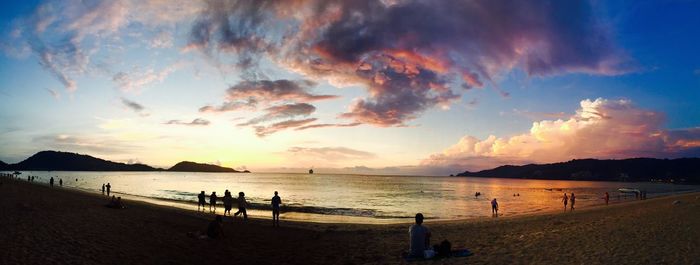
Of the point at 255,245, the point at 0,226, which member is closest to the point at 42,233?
the point at 0,226

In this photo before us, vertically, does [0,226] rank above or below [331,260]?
above

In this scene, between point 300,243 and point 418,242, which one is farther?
point 300,243

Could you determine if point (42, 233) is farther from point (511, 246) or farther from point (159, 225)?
point (511, 246)

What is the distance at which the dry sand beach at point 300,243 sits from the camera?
12719mm

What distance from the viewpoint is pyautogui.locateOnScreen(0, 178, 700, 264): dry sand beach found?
41.7 feet

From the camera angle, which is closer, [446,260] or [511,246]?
[446,260]

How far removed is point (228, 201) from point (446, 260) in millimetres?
17813

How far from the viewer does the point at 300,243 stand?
1820 cm

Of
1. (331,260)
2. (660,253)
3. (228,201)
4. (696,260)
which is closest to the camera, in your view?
(696,260)

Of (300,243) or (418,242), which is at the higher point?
(418,242)

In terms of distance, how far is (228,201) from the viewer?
87.8ft

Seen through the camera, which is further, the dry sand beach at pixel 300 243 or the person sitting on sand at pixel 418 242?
the person sitting on sand at pixel 418 242

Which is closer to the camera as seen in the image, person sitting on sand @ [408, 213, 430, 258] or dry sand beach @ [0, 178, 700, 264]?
dry sand beach @ [0, 178, 700, 264]

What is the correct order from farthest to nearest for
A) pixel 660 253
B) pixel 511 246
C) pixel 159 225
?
1. pixel 159 225
2. pixel 511 246
3. pixel 660 253
